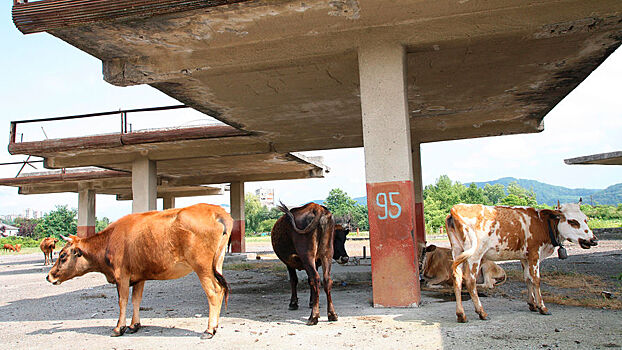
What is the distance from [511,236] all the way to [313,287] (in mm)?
2763

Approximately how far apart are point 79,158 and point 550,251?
15.5 metres

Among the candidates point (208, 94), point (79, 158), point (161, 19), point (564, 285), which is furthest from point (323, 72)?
point (79, 158)

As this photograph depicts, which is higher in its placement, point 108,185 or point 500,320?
point 108,185

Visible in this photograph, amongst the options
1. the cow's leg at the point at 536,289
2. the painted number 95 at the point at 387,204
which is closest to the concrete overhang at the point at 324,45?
the painted number 95 at the point at 387,204

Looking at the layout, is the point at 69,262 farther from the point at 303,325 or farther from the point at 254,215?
the point at 254,215

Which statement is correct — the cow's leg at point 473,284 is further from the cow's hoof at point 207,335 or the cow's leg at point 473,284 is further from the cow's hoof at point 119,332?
the cow's hoof at point 119,332

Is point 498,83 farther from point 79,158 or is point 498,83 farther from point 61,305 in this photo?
point 79,158

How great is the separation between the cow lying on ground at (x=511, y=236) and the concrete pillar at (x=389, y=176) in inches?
30.3

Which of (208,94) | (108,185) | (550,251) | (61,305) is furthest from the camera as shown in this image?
(108,185)

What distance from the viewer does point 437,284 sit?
9141 mm

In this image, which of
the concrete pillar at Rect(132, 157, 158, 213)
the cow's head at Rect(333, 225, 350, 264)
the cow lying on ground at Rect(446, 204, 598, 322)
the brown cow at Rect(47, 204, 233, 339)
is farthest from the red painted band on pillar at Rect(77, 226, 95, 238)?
the cow lying on ground at Rect(446, 204, 598, 322)

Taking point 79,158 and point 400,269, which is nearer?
point 400,269

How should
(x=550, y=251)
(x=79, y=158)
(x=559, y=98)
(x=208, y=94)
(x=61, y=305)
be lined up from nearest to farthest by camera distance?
(x=550, y=251) < (x=61, y=305) < (x=208, y=94) < (x=559, y=98) < (x=79, y=158)

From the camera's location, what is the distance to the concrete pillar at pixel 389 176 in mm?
6762
